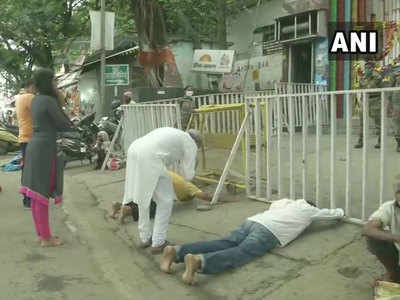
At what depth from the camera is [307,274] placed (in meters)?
3.84

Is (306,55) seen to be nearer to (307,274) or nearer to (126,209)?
(126,209)

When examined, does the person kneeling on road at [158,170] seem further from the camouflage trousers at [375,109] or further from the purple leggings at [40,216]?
the camouflage trousers at [375,109]

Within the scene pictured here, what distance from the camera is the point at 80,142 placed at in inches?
433

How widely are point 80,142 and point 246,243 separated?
758 cm

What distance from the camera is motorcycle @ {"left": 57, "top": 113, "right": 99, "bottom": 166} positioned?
10.7 m

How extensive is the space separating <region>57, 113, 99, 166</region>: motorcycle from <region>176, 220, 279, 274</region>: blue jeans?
270 inches

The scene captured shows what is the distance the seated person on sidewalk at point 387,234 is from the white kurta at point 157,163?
1.75 metres

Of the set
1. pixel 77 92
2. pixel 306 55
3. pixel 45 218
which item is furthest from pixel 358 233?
pixel 77 92

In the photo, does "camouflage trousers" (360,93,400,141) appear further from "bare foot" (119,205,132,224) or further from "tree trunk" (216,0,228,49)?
"tree trunk" (216,0,228,49)

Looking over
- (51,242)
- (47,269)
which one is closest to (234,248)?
(47,269)

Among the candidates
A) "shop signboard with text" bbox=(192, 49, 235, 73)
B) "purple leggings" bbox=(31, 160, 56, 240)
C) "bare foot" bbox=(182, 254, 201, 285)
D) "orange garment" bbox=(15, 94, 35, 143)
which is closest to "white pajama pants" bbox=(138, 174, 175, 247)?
"bare foot" bbox=(182, 254, 201, 285)

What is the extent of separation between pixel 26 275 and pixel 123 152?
5689 mm

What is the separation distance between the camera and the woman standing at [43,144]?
191 inches

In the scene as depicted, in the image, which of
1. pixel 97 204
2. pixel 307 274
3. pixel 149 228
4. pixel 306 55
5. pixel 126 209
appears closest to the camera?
pixel 307 274
